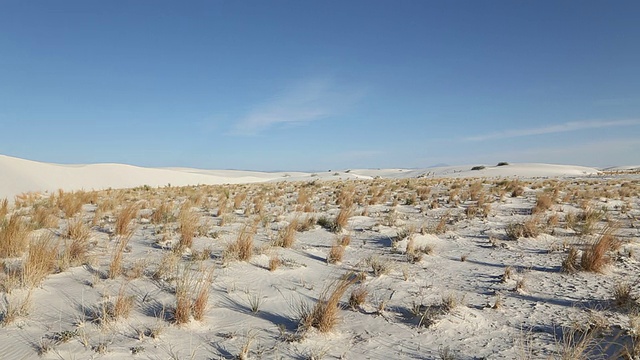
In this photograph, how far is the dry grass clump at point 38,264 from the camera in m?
3.57

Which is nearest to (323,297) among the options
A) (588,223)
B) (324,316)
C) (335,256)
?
(324,316)

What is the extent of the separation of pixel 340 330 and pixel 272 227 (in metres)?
4.68

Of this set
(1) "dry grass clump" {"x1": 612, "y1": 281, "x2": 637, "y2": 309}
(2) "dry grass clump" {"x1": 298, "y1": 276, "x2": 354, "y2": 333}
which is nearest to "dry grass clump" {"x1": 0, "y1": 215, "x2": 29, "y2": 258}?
(2) "dry grass clump" {"x1": 298, "y1": 276, "x2": 354, "y2": 333}

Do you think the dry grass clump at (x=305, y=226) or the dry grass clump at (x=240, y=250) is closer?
the dry grass clump at (x=240, y=250)

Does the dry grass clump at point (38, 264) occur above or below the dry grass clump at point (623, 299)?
above

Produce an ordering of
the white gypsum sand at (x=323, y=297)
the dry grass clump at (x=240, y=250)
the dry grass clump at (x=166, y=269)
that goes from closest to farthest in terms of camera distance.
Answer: the white gypsum sand at (x=323, y=297)
the dry grass clump at (x=166, y=269)
the dry grass clump at (x=240, y=250)

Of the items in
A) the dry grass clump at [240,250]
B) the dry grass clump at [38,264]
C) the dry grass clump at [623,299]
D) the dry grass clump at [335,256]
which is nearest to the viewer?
the dry grass clump at [623,299]

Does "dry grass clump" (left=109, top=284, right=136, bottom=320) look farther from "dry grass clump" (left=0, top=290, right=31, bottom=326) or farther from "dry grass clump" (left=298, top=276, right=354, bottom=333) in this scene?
"dry grass clump" (left=298, top=276, right=354, bottom=333)

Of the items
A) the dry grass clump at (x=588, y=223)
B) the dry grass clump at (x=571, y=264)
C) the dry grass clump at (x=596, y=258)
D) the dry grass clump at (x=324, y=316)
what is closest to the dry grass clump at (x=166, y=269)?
the dry grass clump at (x=324, y=316)

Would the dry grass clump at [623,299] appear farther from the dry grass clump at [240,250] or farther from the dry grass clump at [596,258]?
the dry grass clump at [240,250]

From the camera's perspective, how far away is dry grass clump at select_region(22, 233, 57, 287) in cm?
357

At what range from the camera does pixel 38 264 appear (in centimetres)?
378

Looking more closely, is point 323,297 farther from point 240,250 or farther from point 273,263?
point 240,250

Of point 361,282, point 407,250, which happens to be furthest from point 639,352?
point 407,250
